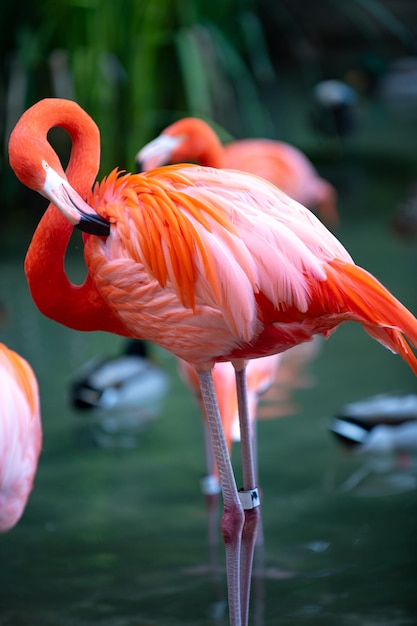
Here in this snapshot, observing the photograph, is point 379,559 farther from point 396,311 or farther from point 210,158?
point 210,158

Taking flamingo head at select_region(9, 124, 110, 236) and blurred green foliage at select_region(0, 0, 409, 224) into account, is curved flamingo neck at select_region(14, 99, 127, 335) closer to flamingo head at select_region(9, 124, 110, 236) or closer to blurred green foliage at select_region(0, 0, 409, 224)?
flamingo head at select_region(9, 124, 110, 236)

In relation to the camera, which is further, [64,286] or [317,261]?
[64,286]

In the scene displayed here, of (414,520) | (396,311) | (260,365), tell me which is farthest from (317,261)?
(414,520)

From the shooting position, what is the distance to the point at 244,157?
4.34m

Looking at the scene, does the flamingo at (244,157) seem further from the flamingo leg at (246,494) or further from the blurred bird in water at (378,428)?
the flamingo leg at (246,494)

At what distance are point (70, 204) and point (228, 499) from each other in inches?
25.8

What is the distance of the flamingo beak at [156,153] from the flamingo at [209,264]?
3.46 feet

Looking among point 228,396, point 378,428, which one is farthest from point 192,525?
point 378,428

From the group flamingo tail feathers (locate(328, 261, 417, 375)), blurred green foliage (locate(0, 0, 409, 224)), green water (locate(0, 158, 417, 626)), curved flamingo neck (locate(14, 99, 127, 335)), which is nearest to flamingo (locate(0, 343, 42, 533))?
curved flamingo neck (locate(14, 99, 127, 335))

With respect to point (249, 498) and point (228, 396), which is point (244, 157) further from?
point (249, 498)

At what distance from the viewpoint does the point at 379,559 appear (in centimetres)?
253

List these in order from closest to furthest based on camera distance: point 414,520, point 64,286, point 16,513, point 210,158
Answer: point 64,286 → point 16,513 → point 414,520 → point 210,158

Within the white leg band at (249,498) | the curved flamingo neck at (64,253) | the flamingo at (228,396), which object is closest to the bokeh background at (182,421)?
the flamingo at (228,396)

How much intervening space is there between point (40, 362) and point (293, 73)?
18.8 feet
